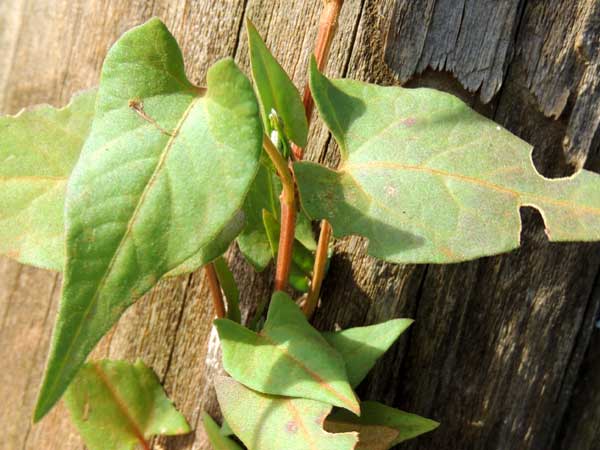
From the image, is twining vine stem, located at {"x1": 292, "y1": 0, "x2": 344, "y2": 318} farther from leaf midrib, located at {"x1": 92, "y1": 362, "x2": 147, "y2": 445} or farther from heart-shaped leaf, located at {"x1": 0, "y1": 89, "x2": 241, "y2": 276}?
leaf midrib, located at {"x1": 92, "y1": 362, "x2": 147, "y2": 445}

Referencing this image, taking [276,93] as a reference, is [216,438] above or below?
below

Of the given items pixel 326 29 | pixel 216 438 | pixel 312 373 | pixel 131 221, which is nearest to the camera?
pixel 131 221

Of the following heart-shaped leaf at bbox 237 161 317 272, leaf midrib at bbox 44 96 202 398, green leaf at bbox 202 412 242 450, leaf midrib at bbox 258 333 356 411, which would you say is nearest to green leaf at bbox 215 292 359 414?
leaf midrib at bbox 258 333 356 411

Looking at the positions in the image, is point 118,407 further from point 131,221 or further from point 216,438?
point 131,221

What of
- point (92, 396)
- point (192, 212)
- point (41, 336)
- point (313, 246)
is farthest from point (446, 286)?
point (41, 336)

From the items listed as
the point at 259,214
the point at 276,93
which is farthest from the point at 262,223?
the point at 276,93

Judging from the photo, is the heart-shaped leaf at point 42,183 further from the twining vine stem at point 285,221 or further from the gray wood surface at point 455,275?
the gray wood surface at point 455,275
